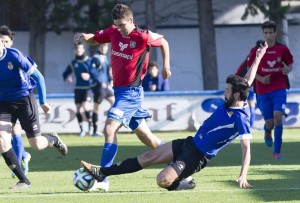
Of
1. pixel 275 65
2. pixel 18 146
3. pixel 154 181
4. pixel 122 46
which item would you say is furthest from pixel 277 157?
pixel 122 46

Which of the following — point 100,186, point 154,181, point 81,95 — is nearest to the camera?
point 100,186

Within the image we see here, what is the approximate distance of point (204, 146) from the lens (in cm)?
1180

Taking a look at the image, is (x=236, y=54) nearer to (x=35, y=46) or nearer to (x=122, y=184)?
(x=35, y=46)

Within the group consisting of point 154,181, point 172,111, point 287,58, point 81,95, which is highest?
point 287,58

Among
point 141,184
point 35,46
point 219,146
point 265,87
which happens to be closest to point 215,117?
point 219,146

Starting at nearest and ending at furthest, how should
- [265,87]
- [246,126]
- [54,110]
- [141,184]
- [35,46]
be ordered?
[246,126], [141,184], [265,87], [54,110], [35,46]

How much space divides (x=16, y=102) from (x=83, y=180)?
1.77 m

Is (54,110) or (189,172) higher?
(189,172)

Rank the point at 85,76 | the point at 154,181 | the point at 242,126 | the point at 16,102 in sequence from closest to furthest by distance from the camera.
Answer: the point at 242,126, the point at 16,102, the point at 154,181, the point at 85,76

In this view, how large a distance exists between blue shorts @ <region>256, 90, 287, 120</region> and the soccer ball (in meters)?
5.59

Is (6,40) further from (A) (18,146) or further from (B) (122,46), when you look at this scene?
(B) (122,46)

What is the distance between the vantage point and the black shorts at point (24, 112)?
515 inches

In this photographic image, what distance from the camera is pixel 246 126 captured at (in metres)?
11.6

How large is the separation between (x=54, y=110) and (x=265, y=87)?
8785 millimetres
